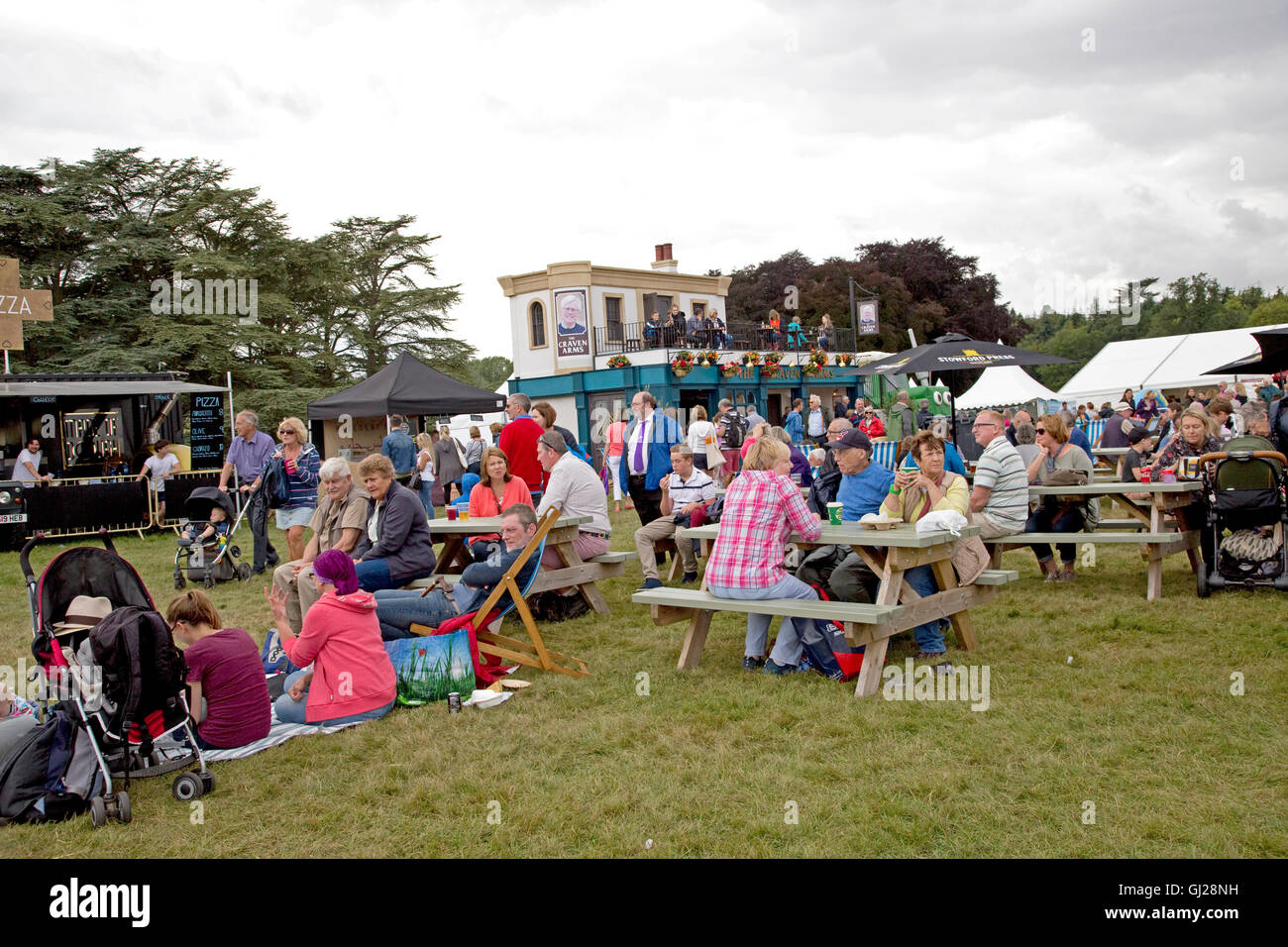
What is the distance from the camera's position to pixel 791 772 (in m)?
4.12

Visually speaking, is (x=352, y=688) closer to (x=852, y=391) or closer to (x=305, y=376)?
(x=305, y=376)

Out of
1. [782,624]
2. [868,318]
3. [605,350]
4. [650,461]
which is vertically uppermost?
[868,318]

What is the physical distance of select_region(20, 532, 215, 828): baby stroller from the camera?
157 inches

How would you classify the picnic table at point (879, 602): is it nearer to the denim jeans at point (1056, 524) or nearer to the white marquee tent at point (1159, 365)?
the denim jeans at point (1056, 524)

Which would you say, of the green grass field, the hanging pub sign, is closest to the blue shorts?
the green grass field

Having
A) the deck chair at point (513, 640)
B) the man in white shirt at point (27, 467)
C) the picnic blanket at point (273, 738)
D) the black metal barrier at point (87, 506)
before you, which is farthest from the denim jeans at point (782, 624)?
the man in white shirt at point (27, 467)

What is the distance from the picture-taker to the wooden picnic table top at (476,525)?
24.2 ft

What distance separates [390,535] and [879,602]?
10.7ft

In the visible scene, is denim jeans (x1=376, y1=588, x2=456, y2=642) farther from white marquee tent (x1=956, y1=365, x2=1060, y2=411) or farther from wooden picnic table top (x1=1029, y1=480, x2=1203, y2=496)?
white marquee tent (x1=956, y1=365, x2=1060, y2=411)

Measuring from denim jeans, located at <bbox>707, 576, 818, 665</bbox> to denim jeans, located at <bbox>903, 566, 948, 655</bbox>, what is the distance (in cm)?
65

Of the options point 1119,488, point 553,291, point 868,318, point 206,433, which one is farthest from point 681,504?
point 868,318

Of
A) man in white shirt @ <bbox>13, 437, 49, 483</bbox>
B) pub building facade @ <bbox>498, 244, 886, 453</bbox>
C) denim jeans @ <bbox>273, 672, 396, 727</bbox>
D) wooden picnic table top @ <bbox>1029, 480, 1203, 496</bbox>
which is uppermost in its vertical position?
pub building facade @ <bbox>498, 244, 886, 453</bbox>

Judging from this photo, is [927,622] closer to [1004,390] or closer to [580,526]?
[580,526]

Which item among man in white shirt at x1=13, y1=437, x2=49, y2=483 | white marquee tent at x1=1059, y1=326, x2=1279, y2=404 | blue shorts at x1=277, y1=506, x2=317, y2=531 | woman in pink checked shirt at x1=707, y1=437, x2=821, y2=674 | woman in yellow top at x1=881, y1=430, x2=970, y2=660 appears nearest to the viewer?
woman in pink checked shirt at x1=707, y1=437, x2=821, y2=674
